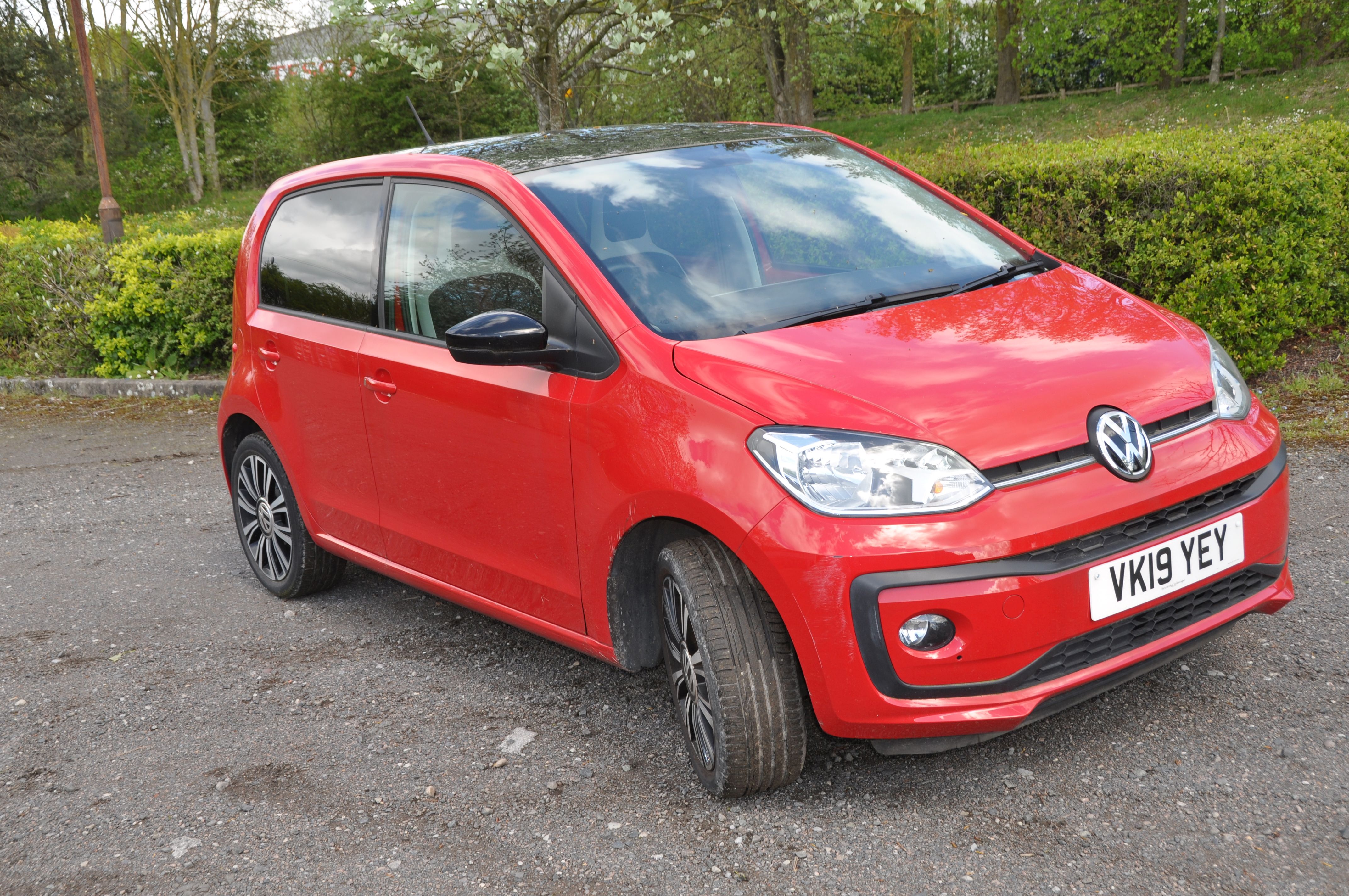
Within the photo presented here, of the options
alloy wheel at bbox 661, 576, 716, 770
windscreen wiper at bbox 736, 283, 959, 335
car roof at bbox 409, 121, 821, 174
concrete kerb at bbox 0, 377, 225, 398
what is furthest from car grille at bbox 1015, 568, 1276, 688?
concrete kerb at bbox 0, 377, 225, 398

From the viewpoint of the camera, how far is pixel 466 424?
3.39m

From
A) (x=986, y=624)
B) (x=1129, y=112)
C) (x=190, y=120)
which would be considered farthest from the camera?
(x=190, y=120)

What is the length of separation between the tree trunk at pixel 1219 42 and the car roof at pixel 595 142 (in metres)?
36.3

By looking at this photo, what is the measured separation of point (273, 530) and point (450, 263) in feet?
5.82

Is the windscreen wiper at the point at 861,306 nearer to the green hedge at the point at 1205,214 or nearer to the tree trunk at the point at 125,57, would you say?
the green hedge at the point at 1205,214

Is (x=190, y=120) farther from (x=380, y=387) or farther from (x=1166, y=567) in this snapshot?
(x=1166, y=567)

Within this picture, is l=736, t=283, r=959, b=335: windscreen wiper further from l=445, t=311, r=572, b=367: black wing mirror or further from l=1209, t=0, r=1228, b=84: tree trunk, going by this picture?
l=1209, t=0, r=1228, b=84: tree trunk

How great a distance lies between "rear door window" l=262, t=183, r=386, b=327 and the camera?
390 cm

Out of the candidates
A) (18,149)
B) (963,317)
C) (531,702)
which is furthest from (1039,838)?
(18,149)

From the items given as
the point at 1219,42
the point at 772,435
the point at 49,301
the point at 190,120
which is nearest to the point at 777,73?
the point at 1219,42

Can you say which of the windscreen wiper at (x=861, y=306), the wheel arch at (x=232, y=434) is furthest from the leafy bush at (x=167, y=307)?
the windscreen wiper at (x=861, y=306)

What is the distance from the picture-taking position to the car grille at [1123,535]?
2.47m

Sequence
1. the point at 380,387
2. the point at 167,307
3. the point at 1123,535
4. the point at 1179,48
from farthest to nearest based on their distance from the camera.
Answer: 1. the point at 1179,48
2. the point at 167,307
3. the point at 380,387
4. the point at 1123,535

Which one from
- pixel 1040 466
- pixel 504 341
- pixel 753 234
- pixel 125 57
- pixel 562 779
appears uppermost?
pixel 125 57
